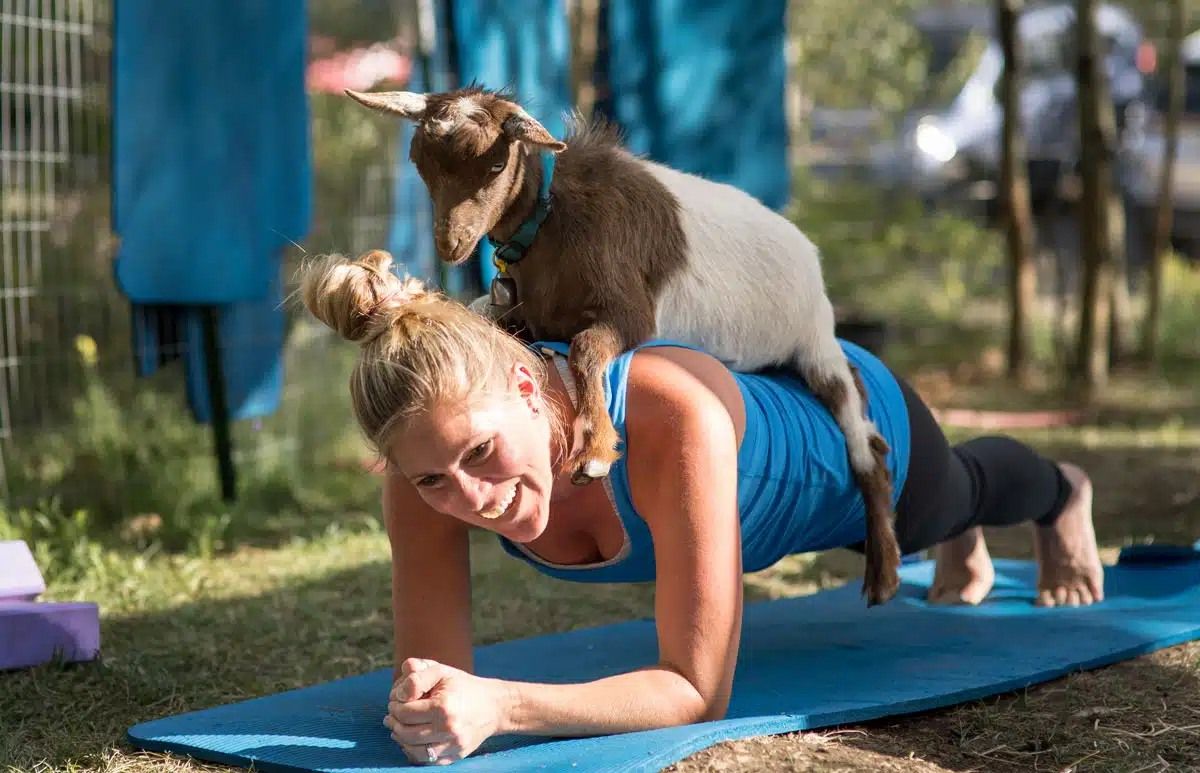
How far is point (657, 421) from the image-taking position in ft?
6.93

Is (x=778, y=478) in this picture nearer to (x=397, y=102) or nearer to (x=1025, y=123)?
(x=397, y=102)

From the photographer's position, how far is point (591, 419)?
208 cm

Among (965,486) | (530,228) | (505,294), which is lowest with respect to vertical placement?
(965,486)

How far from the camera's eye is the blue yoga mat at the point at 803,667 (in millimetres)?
2115

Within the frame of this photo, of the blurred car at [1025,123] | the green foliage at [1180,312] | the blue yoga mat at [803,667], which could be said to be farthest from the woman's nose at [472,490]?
the blurred car at [1025,123]

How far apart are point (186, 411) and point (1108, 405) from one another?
3.97 meters

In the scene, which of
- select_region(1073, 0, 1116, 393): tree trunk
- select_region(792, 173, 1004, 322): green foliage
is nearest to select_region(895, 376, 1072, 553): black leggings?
select_region(1073, 0, 1116, 393): tree trunk

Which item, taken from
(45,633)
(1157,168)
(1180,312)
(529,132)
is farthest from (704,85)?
(1157,168)

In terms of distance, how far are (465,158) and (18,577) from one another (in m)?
1.38

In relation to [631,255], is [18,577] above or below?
below

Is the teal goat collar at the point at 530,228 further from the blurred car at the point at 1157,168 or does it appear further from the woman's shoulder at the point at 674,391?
the blurred car at the point at 1157,168

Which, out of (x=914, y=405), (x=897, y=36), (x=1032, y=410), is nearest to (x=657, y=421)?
(x=914, y=405)

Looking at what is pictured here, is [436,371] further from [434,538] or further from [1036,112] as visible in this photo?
[1036,112]

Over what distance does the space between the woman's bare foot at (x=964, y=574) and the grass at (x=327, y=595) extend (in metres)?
0.47
